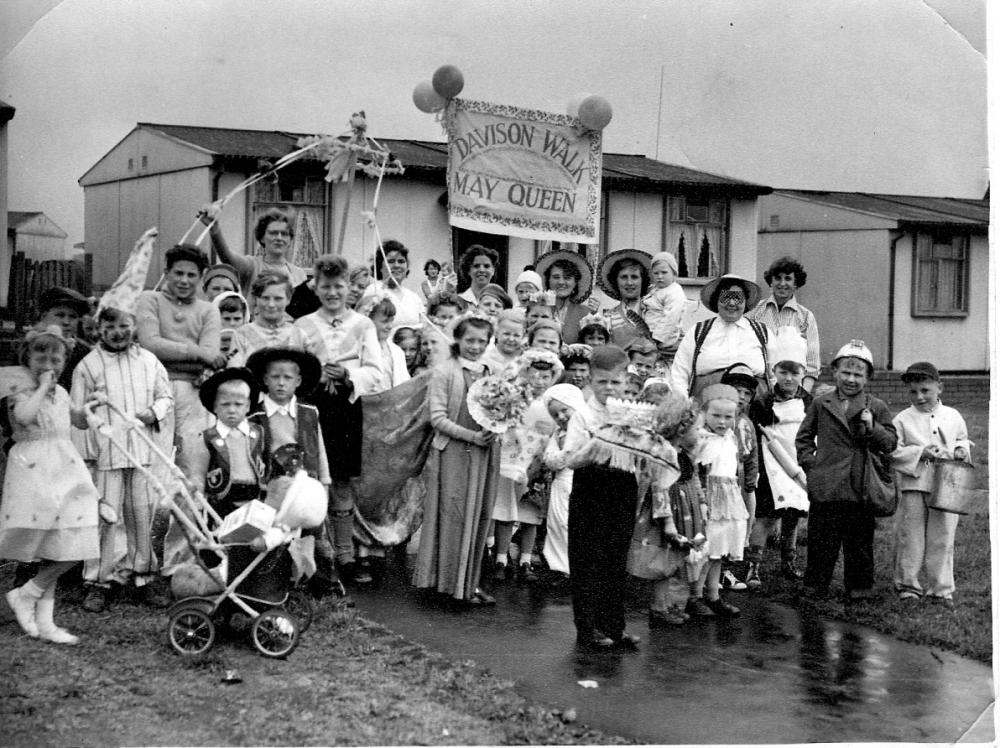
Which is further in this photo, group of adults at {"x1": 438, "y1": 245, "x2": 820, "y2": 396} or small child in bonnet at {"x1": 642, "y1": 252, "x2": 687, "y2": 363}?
small child in bonnet at {"x1": 642, "y1": 252, "x2": 687, "y2": 363}

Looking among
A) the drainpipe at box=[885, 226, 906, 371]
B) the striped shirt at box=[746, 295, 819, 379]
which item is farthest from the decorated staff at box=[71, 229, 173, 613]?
the drainpipe at box=[885, 226, 906, 371]

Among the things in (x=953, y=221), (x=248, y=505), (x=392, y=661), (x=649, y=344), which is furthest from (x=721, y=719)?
(x=953, y=221)

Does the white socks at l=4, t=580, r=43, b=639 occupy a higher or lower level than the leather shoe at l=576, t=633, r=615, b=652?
higher

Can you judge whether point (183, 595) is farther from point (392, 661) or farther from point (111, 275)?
point (111, 275)

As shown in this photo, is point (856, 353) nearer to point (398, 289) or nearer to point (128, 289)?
point (398, 289)

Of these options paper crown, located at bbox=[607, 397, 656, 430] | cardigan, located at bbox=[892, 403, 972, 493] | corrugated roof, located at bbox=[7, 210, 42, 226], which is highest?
corrugated roof, located at bbox=[7, 210, 42, 226]

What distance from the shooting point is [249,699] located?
16.4ft

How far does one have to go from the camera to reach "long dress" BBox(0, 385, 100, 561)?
5398 millimetres

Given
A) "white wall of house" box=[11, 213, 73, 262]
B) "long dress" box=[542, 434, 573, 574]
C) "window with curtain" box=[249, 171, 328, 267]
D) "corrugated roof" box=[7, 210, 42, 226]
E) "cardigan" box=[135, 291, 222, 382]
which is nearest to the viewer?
"cardigan" box=[135, 291, 222, 382]

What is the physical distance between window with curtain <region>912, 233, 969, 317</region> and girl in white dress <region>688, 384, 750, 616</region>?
497 centimetres

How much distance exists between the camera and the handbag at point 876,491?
22.9 ft

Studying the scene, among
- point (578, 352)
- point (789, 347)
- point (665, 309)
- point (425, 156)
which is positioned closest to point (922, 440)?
point (789, 347)

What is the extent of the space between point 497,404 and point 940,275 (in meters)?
7.68

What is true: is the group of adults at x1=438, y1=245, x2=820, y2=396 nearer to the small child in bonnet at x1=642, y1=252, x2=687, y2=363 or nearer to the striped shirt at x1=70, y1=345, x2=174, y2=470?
the small child in bonnet at x1=642, y1=252, x2=687, y2=363
